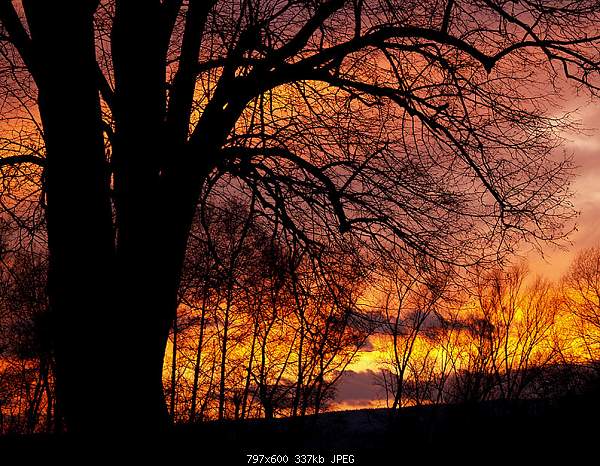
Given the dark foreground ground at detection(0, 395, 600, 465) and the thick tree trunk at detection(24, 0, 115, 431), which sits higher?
the thick tree trunk at detection(24, 0, 115, 431)

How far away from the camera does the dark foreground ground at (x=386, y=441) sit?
704 centimetres

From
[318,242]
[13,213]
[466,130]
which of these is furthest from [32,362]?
[466,130]

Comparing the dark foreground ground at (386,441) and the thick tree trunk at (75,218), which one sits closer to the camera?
the thick tree trunk at (75,218)

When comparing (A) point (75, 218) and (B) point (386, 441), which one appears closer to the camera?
(A) point (75, 218)

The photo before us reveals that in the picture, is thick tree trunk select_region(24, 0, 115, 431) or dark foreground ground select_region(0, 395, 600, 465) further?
dark foreground ground select_region(0, 395, 600, 465)

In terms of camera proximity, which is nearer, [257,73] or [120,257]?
[120,257]

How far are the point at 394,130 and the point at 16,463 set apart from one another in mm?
6207

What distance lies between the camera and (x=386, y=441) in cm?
896

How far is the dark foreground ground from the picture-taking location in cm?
704

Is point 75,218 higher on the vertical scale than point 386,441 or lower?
higher

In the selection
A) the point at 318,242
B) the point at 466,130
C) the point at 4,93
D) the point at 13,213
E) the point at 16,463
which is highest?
the point at 4,93

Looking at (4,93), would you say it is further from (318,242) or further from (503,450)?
(503,450)

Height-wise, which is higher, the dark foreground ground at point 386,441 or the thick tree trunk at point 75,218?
the thick tree trunk at point 75,218

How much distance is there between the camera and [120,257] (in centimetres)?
649
